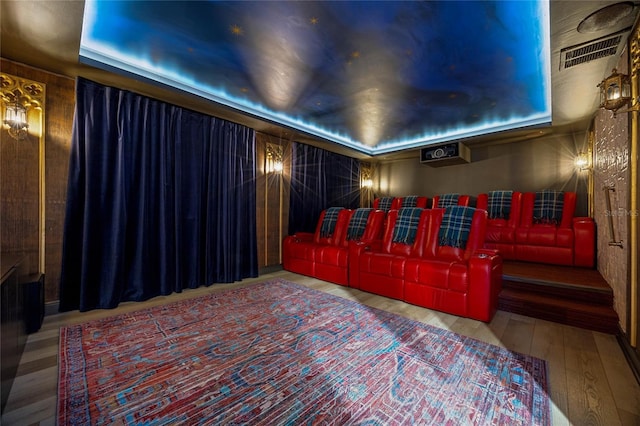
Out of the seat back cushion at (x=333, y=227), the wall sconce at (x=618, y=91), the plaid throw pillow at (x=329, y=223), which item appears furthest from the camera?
the plaid throw pillow at (x=329, y=223)

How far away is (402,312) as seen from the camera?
2703 millimetres

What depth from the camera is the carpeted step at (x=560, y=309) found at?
2.25 metres

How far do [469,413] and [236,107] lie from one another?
12.8ft

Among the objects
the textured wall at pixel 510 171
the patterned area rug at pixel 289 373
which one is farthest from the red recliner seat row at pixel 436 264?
the textured wall at pixel 510 171

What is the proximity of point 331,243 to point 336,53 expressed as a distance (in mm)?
2782

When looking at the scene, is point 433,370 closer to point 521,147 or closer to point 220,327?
point 220,327

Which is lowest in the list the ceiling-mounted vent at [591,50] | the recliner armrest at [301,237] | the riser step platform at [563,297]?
the riser step platform at [563,297]

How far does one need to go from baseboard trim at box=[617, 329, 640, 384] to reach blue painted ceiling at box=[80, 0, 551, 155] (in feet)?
8.23

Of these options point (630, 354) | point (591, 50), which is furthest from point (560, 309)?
point (591, 50)

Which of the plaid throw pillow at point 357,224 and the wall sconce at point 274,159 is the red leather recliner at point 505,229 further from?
the wall sconce at point 274,159

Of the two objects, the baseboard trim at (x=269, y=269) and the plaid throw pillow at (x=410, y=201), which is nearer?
the baseboard trim at (x=269, y=269)

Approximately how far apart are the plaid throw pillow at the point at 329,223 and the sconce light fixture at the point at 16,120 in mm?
3713

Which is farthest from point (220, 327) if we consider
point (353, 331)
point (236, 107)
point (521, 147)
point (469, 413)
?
point (521, 147)

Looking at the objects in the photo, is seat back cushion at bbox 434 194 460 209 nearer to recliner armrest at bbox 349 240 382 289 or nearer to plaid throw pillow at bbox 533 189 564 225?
plaid throw pillow at bbox 533 189 564 225
